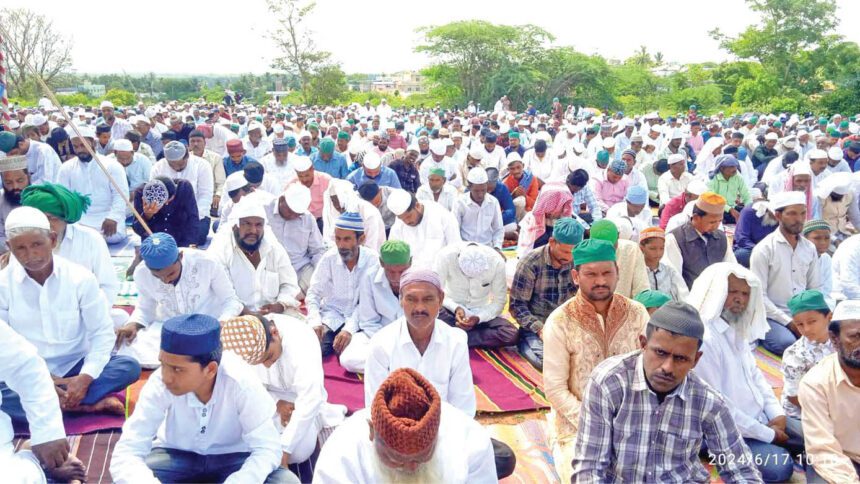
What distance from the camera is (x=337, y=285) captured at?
4348 millimetres

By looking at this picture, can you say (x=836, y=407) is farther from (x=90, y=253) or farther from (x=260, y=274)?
(x=90, y=253)

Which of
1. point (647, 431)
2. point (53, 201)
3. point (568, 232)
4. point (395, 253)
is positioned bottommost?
point (647, 431)

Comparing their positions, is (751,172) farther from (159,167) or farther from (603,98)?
(603,98)

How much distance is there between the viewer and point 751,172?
379 inches

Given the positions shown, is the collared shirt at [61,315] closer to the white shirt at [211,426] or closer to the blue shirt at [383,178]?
the white shirt at [211,426]

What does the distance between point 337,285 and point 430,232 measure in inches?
46.2

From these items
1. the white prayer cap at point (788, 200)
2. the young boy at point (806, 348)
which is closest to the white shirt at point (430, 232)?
the white prayer cap at point (788, 200)

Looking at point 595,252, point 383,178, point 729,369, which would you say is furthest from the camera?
point 383,178

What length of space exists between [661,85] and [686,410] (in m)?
33.1

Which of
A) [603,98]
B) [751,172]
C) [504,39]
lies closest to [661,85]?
[603,98]

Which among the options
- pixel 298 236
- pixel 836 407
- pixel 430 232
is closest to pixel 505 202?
pixel 430 232

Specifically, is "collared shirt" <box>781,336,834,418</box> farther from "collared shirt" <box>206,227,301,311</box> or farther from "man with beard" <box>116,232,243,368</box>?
"man with beard" <box>116,232,243,368</box>

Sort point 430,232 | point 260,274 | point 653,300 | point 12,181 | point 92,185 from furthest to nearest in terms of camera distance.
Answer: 1. point 92,185
2. point 430,232
3. point 12,181
4. point 260,274
5. point 653,300

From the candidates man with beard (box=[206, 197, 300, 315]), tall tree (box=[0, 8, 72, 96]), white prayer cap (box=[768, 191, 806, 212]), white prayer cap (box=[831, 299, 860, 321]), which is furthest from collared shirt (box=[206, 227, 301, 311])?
tall tree (box=[0, 8, 72, 96])
